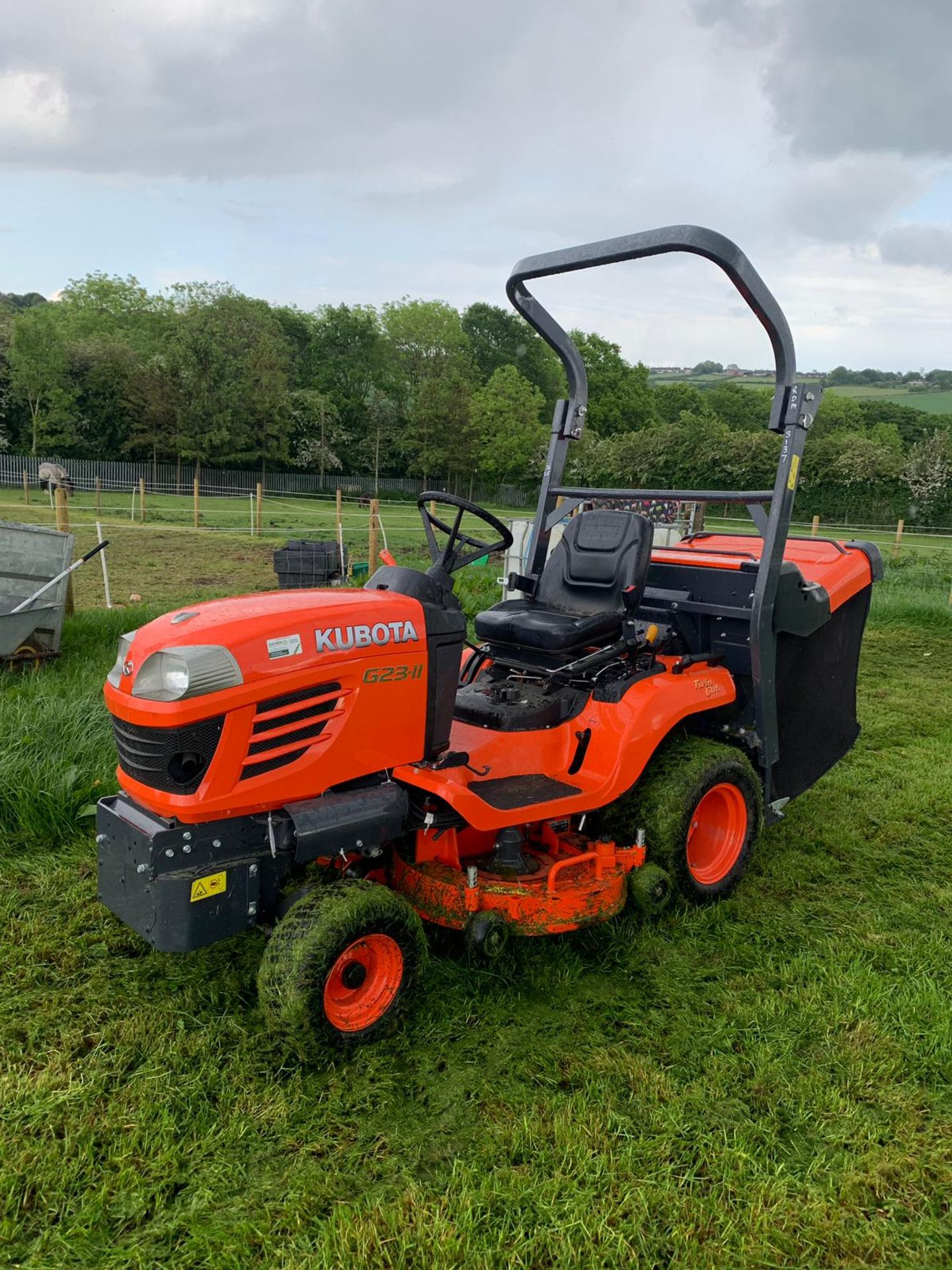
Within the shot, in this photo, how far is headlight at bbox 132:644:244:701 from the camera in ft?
8.18

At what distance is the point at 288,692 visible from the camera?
2.65 m

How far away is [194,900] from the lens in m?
2.56

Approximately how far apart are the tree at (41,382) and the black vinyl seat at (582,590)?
1604 inches

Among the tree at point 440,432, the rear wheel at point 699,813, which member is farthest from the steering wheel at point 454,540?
the tree at point 440,432

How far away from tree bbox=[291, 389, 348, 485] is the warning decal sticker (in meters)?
43.6

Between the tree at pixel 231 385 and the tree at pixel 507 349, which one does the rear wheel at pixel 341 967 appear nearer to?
the tree at pixel 231 385

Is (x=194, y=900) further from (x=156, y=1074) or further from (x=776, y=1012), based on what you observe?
(x=776, y=1012)

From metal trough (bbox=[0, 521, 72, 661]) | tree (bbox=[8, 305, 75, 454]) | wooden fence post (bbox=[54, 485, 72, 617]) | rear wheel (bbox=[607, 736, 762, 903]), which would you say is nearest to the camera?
rear wheel (bbox=[607, 736, 762, 903])

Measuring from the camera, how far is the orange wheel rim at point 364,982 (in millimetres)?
2705

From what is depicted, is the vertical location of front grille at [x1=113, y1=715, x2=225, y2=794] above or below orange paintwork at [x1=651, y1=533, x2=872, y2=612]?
below

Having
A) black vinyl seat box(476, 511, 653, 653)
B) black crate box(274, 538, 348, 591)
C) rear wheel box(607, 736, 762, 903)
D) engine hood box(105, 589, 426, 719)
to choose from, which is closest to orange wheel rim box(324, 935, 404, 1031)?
engine hood box(105, 589, 426, 719)

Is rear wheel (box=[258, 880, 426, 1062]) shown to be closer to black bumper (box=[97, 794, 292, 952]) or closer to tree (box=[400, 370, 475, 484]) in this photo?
black bumper (box=[97, 794, 292, 952])

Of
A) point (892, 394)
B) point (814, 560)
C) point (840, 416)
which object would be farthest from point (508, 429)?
point (814, 560)

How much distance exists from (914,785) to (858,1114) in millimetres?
3018
